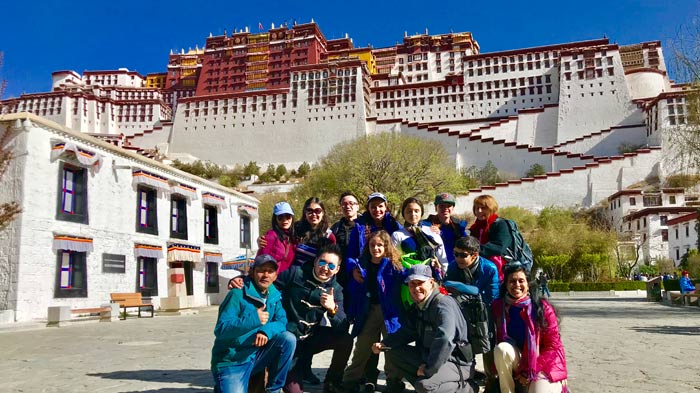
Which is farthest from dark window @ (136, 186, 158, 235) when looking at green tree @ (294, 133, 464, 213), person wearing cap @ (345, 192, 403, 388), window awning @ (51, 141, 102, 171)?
green tree @ (294, 133, 464, 213)

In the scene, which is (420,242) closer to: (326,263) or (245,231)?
(326,263)

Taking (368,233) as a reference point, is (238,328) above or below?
below

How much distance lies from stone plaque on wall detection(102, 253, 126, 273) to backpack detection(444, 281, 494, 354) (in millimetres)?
13030

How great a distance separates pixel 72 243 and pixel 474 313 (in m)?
12.3

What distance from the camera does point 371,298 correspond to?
454cm

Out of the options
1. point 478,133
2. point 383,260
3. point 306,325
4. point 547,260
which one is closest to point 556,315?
point 383,260

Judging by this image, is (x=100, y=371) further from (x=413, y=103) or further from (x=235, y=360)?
(x=413, y=103)

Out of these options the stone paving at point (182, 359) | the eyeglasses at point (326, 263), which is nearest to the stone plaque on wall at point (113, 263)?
the stone paving at point (182, 359)

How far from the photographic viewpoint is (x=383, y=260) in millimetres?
4320

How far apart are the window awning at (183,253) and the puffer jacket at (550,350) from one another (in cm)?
1525

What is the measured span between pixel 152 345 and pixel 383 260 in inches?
193

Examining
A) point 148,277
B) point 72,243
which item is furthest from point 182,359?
point 148,277

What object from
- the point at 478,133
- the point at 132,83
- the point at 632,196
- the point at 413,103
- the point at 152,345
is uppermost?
the point at 132,83

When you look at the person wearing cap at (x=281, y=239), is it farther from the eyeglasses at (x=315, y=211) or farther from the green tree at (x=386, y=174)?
the green tree at (x=386, y=174)
